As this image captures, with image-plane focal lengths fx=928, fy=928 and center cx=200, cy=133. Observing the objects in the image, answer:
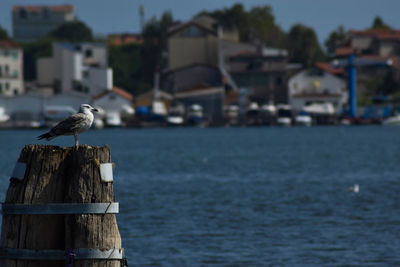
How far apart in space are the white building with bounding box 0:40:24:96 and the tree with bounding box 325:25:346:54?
6517 centimetres

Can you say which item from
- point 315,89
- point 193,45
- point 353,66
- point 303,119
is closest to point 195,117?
point 193,45

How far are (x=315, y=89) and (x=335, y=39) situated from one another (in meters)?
48.9

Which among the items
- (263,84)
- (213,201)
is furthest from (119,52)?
(213,201)

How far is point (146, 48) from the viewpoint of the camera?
182000 millimetres

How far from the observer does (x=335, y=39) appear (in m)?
189

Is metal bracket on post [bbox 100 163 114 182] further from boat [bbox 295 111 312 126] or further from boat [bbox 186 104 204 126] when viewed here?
boat [bbox 295 111 312 126]

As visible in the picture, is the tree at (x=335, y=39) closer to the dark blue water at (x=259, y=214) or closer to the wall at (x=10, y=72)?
the wall at (x=10, y=72)

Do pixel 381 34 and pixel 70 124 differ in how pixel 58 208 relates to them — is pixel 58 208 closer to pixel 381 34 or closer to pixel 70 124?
pixel 70 124

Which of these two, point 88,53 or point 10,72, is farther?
point 10,72

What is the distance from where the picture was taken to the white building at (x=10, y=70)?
154 metres

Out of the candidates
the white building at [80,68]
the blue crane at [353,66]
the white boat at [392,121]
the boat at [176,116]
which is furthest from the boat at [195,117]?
the white boat at [392,121]

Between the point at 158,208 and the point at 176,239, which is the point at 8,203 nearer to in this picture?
the point at 176,239

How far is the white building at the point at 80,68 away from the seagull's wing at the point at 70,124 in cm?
13226

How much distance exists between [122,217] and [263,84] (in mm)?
116546
